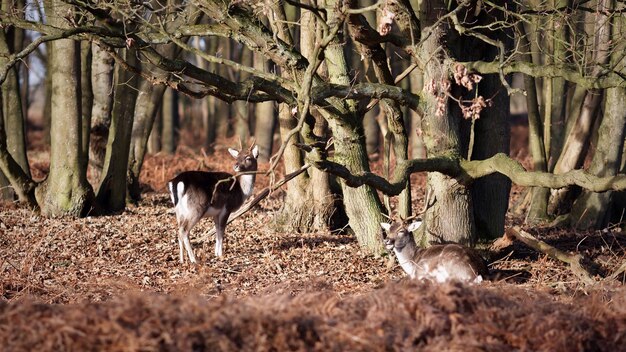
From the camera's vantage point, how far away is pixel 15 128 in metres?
14.6

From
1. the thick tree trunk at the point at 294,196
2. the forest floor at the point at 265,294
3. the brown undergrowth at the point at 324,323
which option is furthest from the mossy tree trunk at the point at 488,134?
the brown undergrowth at the point at 324,323

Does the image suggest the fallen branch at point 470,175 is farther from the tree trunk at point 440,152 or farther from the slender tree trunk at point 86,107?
the slender tree trunk at point 86,107

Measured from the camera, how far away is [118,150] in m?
13.9

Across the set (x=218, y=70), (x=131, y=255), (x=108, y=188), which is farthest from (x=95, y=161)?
(x=218, y=70)

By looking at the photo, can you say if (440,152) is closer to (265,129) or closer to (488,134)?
(488,134)

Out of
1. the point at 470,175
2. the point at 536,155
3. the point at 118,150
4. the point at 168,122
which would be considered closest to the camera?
the point at 470,175

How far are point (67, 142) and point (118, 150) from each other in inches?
34.9

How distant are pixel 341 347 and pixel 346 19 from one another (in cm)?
353

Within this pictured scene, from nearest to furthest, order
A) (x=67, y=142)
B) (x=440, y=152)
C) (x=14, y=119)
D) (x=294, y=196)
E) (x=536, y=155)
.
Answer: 1. (x=440, y=152)
2. (x=294, y=196)
3. (x=67, y=142)
4. (x=536, y=155)
5. (x=14, y=119)

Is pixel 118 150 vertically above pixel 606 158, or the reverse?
pixel 118 150

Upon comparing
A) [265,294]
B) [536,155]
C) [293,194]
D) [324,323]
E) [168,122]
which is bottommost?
[265,294]

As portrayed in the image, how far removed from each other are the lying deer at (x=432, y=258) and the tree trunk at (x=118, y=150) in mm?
5321

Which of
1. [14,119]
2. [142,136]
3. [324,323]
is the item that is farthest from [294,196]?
[324,323]

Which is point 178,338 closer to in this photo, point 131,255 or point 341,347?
point 341,347
